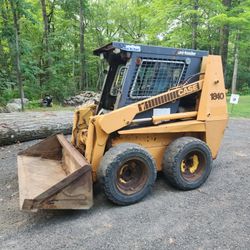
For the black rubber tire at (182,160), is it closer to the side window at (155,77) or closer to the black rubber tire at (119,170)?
the black rubber tire at (119,170)

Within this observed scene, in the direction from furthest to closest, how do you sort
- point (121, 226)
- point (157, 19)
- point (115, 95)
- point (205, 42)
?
point (205, 42)
point (157, 19)
point (115, 95)
point (121, 226)

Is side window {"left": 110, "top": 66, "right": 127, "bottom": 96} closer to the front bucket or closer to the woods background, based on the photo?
the front bucket

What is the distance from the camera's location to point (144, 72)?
12.6 feet

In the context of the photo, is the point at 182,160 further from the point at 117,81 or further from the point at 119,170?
the point at 117,81

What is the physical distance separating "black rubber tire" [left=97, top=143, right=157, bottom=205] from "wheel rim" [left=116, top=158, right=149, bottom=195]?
1cm

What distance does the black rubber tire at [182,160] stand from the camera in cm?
375

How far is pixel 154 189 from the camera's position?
154 inches

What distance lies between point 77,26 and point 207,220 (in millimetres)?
20489

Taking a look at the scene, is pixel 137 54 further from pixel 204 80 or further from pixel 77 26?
pixel 77 26

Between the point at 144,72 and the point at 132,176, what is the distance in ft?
4.57

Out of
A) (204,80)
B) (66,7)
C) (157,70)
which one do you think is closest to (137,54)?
(157,70)

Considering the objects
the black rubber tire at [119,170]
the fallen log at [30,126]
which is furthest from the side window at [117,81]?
the fallen log at [30,126]

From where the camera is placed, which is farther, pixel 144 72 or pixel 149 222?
pixel 144 72

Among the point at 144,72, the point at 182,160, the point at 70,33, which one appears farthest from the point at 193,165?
the point at 70,33
